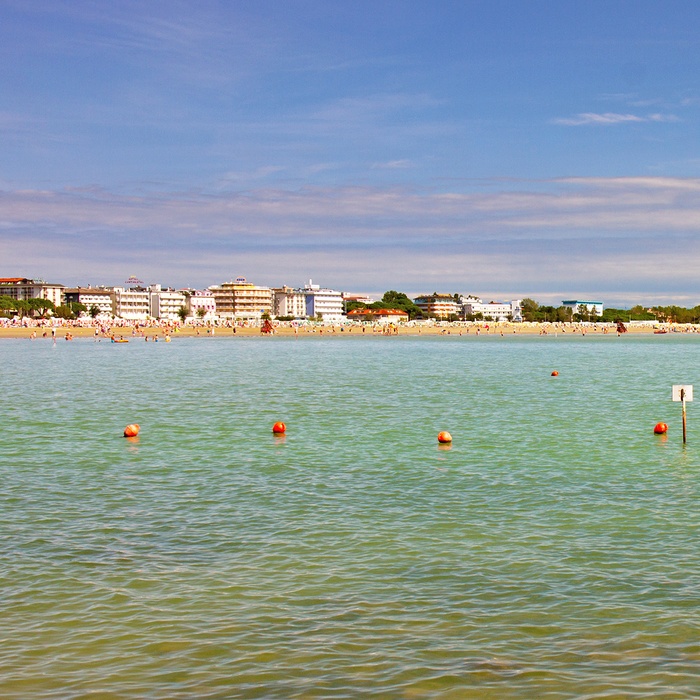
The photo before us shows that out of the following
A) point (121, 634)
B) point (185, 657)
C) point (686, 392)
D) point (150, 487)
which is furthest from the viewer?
point (686, 392)

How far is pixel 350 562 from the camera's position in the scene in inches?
527

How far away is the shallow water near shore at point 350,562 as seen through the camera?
30.6 ft

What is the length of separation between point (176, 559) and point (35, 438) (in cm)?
1620

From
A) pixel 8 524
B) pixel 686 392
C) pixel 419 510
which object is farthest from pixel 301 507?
pixel 686 392

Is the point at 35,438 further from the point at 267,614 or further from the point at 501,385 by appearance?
the point at 501,385

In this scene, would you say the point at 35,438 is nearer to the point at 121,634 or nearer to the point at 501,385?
the point at 121,634

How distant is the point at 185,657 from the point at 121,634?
1.18 meters

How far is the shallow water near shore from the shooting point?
30.6 feet

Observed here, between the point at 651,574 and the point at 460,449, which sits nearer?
the point at 651,574

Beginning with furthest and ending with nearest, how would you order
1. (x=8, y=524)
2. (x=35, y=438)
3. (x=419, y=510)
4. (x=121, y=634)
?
(x=35, y=438), (x=419, y=510), (x=8, y=524), (x=121, y=634)

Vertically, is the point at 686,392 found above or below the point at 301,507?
above

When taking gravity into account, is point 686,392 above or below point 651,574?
above

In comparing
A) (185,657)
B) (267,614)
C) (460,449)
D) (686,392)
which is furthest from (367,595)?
(686,392)

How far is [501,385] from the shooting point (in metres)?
52.6
